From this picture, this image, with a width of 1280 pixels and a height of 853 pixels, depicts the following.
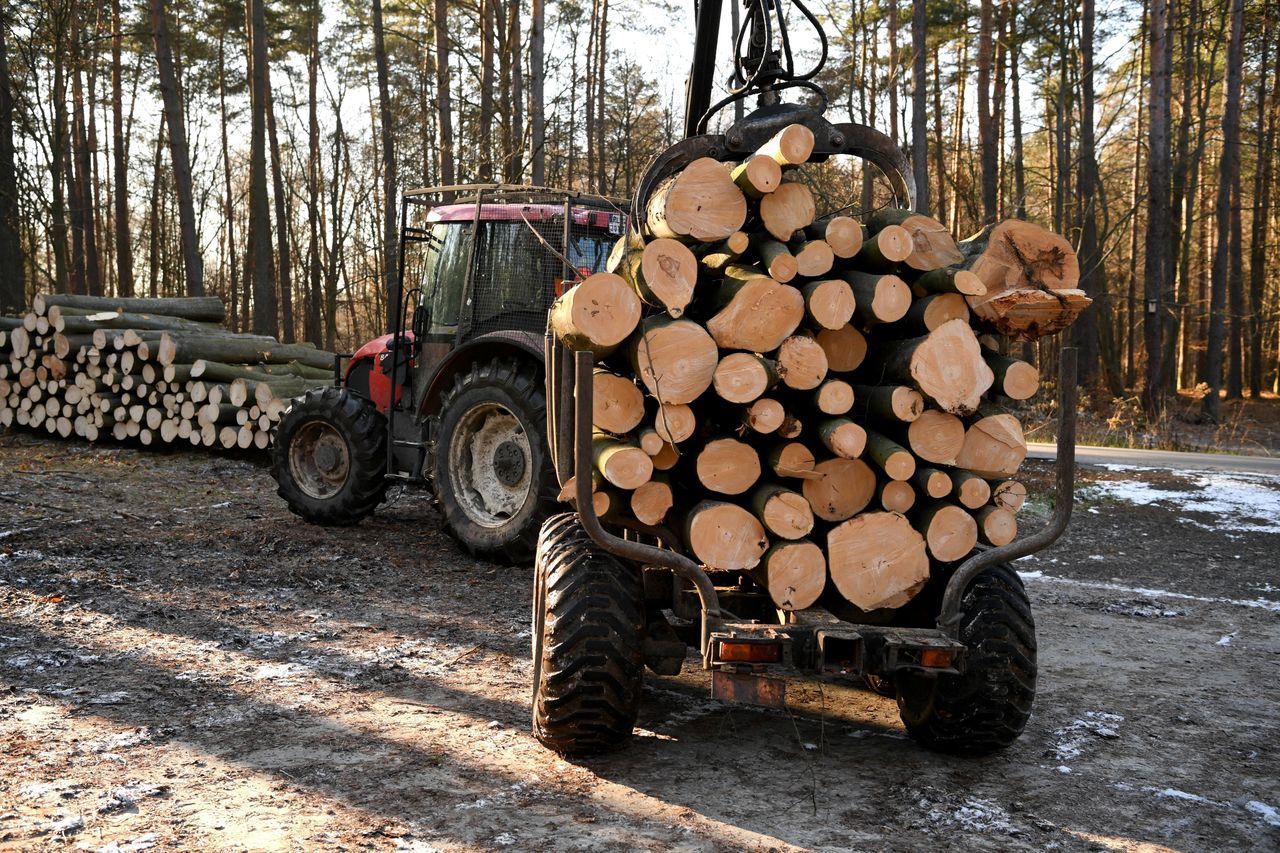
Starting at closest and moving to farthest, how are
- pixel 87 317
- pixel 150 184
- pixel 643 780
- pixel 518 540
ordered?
pixel 643 780, pixel 518 540, pixel 87 317, pixel 150 184

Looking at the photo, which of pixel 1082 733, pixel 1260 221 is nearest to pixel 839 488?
pixel 1082 733

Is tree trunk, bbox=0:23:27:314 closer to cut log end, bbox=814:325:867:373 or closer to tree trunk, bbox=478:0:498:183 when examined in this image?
tree trunk, bbox=478:0:498:183

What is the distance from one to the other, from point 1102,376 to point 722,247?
83.4ft

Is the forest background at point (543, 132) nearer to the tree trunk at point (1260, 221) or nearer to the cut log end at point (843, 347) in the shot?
the tree trunk at point (1260, 221)

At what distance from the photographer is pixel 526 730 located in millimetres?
4180

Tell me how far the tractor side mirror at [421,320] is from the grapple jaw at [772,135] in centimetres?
374

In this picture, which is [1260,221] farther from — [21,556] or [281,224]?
[21,556]

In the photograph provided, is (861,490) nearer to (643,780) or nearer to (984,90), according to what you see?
(643,780)

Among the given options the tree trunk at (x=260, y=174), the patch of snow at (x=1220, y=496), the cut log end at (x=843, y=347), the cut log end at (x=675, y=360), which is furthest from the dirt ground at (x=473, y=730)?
the tree trunk at (x=260, y=174)

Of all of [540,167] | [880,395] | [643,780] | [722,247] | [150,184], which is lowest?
[643,780]

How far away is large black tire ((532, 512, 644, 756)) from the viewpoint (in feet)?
12.1

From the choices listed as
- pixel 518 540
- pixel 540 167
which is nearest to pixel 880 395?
pixel 518 540

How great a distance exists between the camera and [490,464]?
727cm

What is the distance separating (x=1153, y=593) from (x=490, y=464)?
4688 millimetres
